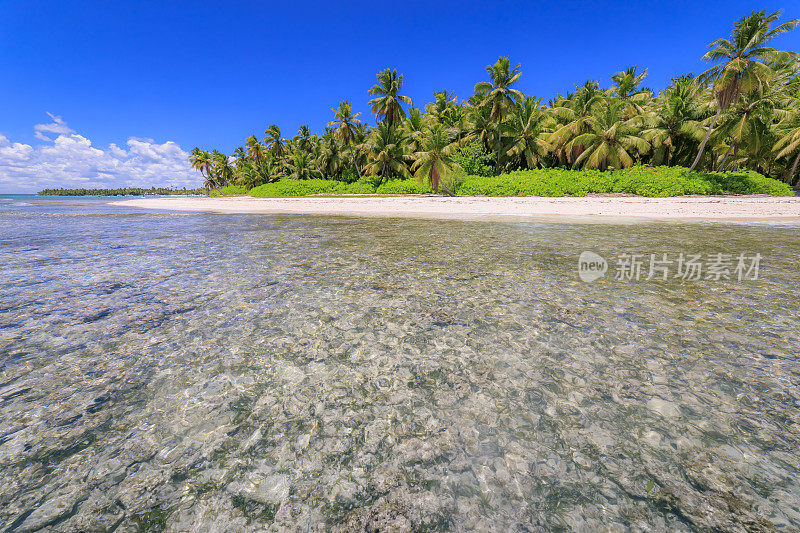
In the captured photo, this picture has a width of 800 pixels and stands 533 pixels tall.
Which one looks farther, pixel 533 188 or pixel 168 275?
pixel 533 188

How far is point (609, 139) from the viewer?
27250 millimetres

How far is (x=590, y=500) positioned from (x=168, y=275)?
6.93m

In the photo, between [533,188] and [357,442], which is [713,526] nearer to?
[357,442]

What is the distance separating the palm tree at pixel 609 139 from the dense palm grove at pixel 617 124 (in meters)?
0.09

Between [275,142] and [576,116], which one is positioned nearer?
[576,116]

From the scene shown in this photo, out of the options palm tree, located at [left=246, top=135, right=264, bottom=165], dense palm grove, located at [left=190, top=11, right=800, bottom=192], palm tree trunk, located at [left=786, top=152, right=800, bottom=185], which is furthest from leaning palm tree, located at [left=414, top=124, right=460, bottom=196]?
palm tree, located at [left=246, top=135, right=264, bottom=165]

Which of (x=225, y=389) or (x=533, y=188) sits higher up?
(x=533, y=188)

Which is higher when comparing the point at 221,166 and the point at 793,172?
the point at 221,166

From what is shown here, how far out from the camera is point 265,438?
2.12 m

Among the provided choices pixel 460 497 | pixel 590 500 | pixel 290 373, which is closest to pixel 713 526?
pixel 590 500

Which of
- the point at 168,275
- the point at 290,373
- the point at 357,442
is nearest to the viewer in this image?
the point at 357,442

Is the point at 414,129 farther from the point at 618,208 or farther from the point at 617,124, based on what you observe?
the point at 618,208

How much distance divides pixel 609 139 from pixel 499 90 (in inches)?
411
